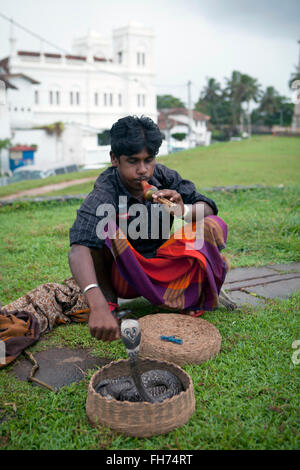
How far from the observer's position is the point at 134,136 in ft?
8.60

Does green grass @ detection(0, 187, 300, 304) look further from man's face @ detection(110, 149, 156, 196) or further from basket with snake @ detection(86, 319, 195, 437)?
basket with snake @ detection(86, 319, 195, 437)

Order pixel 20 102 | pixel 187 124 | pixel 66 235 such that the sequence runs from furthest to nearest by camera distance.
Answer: pixel 187 124 → pixel 20 102 → pixel 66 235

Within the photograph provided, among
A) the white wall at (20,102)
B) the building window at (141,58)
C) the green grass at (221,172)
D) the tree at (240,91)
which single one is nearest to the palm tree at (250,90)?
the tree at (240,91)

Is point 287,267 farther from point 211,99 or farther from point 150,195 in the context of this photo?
point 211,99

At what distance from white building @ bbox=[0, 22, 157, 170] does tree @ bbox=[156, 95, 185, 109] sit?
20395mm

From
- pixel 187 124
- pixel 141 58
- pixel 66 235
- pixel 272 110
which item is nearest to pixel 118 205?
pixel 66 235

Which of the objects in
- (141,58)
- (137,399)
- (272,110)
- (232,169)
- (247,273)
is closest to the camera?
(137,399)

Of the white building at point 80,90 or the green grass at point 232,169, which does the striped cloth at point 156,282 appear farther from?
the white building at point 80,90

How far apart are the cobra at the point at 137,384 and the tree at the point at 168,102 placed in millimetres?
67271

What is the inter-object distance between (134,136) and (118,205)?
483mm

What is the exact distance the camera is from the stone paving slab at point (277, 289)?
3.52 meters

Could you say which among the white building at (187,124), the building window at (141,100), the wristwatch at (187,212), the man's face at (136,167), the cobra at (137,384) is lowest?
the cobra at (137,384)

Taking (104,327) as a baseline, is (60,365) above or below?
below
